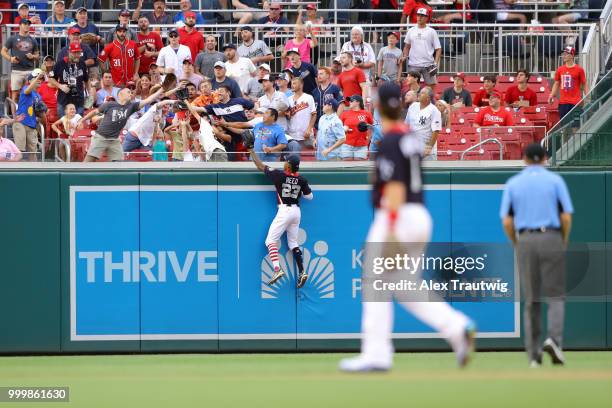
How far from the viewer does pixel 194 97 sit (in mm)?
19406

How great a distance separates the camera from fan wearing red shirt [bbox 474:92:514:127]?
61.4 feet

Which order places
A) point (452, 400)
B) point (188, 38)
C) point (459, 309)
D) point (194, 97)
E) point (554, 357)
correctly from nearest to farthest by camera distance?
point (452, 400) → point (554, 357) → point (459, 309) → point (194, 97) → point (188, 38)

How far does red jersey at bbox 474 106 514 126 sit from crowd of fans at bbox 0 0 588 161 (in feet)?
0.09

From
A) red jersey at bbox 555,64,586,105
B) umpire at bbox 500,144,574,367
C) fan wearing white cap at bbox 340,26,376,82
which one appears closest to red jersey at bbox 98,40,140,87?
fan wearing white cap at bbox 340,26,376,82

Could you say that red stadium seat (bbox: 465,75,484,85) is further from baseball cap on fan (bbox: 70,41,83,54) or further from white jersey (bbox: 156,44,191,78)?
baseball cap on fan (bbox: 70,41,83,54)

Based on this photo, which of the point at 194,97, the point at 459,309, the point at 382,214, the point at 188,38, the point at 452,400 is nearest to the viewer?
the point at 382,214

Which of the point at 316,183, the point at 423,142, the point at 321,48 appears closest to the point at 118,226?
the point at 316,183

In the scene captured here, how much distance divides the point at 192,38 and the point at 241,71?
178 centimetres

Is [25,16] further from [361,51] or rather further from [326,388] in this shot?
[326,388]

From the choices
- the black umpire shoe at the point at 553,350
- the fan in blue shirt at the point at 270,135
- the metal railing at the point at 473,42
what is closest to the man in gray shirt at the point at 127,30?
the metal railing at the point at 473,42

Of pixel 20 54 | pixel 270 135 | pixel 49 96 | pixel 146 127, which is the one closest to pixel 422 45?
pixel 270 135

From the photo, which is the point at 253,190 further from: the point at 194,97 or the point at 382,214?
the point at 382,214

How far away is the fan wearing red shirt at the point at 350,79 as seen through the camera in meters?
20.3

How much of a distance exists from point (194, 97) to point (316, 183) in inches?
131
